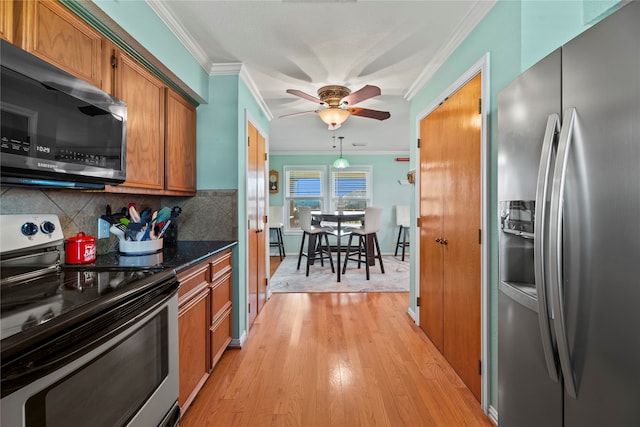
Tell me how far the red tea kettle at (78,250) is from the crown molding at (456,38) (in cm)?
256

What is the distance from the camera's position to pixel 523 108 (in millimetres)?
1098

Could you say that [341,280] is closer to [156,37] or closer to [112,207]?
[112,207]

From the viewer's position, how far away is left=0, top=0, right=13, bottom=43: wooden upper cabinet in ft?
3.24

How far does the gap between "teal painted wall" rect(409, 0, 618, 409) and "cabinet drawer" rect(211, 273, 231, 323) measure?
5.73 feet

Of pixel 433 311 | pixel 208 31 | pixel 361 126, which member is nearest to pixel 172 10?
pixel 208 31

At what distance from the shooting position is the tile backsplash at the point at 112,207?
4.46 ft

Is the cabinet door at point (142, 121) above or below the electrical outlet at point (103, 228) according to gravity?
above

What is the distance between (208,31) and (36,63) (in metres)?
1.36

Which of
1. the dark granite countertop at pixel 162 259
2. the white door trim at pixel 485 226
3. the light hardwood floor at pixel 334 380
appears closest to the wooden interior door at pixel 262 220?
the light hardwood floor at pixel 334 380

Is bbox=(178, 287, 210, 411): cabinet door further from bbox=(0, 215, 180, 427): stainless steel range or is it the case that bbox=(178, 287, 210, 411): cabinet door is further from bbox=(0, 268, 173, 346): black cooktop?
bbox=(0, 268, 173, 346): black cooktop

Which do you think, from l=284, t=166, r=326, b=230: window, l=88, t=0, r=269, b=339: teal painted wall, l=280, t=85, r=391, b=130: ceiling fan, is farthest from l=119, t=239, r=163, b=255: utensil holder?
l=284, t=166, r=326, b=230: window

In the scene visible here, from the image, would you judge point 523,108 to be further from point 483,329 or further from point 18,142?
point 18,142

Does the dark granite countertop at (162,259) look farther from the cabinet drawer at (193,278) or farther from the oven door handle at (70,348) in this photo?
the oven door handle at (70,348)

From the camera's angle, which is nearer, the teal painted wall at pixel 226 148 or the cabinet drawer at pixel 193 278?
the cabinet drawer at pixel 193 278
